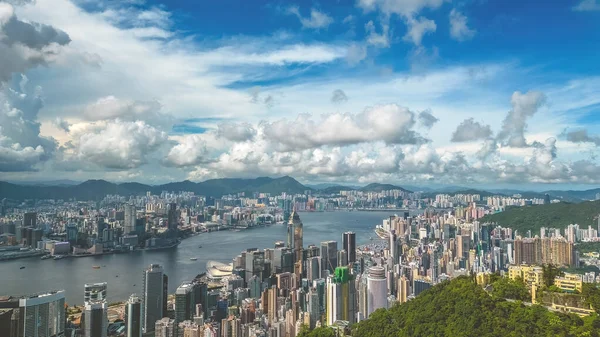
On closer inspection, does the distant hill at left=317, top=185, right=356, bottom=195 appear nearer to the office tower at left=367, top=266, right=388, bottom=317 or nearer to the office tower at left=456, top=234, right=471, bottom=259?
the office tower at left=456, top=234, right=471, bottom=259

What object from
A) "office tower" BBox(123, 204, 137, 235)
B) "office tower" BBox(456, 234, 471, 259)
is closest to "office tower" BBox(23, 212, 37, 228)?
"office tower" BBox(123, 204, 137, 235)

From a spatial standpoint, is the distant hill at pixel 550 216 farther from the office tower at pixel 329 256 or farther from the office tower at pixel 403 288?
the office tower at pixel 403 288

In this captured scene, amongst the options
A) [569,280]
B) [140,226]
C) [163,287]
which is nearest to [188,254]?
[140,226]

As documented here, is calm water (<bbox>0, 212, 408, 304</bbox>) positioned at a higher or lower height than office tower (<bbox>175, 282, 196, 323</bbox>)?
lower

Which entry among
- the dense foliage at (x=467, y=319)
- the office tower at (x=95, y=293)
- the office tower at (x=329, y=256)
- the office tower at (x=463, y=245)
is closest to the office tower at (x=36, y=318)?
the office tower at (x=95, y=293)

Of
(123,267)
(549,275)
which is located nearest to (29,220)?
(123,267)

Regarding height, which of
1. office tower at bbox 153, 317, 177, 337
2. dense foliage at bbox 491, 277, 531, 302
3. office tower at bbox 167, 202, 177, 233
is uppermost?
dense foliage at bbox 491, 277, 531, 302
